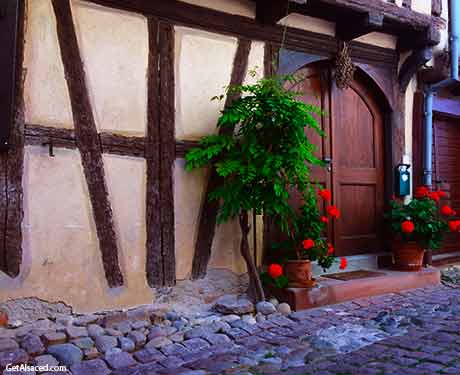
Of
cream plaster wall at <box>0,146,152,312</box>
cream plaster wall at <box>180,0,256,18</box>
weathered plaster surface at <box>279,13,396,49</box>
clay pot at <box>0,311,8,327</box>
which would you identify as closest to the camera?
clay pot at <box>0,311,8,327</box>

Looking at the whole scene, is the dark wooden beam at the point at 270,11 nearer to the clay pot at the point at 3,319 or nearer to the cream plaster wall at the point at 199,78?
the cream plaster wall at the point at 199,78

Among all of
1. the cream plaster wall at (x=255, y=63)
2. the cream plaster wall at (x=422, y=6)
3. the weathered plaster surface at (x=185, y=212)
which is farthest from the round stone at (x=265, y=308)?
the cream plaster wall at (x=422, y=6)

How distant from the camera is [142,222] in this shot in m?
3.75

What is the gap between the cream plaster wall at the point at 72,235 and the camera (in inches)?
129

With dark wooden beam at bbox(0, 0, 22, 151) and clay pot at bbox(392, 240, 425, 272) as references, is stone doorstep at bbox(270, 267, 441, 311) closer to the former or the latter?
clay pot at bbox(392, 240, 425, 272)

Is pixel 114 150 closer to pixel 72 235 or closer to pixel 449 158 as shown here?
pixel 72 235

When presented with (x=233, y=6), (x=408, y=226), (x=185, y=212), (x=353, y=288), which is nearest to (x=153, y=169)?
(x=185, y=212)

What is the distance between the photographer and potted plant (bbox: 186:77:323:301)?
3760 millimetres

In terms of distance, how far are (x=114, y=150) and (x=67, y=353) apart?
4.82 feet

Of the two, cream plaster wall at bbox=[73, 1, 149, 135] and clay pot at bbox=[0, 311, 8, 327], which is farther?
cream plaster wall at bbox=[73, 1, 149, 135]

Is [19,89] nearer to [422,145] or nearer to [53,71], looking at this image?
[53,71]

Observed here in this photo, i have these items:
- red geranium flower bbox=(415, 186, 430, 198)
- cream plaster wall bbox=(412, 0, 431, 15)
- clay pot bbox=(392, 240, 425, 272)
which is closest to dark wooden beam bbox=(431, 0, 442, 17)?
cream plaster wall bbox=(412, 0, 431, 15)

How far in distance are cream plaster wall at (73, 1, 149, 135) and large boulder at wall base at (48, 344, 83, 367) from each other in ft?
5.05

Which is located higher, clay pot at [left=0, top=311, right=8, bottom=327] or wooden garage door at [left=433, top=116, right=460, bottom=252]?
wooden garage door at [left=433, top=116, right=460, bottom=252]
